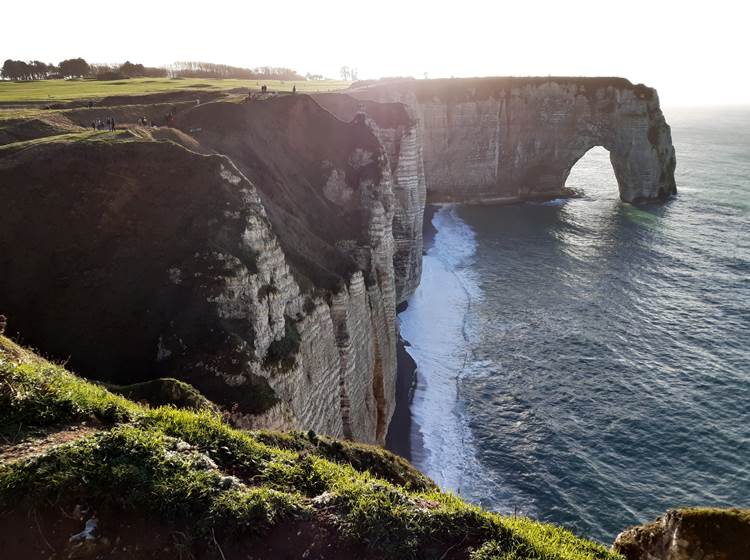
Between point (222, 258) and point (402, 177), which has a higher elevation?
point (402, 177)

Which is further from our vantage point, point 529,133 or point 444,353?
point 529,133

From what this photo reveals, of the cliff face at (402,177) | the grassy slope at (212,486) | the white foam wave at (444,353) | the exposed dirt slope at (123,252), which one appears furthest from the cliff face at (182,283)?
the cliff face at (402,177)

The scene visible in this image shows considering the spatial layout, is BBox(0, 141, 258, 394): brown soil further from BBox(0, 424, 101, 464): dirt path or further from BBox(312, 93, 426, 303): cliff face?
BBox(312, 93, 426, 303): cliff face

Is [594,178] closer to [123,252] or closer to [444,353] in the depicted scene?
[444,353]

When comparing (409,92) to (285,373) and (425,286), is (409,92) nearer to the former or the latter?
(425,286)

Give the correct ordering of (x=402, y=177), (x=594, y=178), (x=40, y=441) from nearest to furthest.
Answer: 1. (x=40, y=441)
2. (x=402, y=177)
3. (x=594, y=178)

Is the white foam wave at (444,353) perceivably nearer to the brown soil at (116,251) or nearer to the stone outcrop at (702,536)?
the stone outcrop at (702,536)

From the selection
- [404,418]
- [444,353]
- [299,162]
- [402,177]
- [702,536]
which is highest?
[299,162]

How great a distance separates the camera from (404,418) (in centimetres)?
3684

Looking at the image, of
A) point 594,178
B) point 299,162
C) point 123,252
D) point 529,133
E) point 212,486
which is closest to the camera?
point 212,486

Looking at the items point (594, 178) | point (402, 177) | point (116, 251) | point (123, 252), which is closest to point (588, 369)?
point (402, 177)

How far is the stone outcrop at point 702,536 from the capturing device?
9.35 meters

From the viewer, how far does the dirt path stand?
29.1 feet

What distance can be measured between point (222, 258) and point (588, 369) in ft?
104
